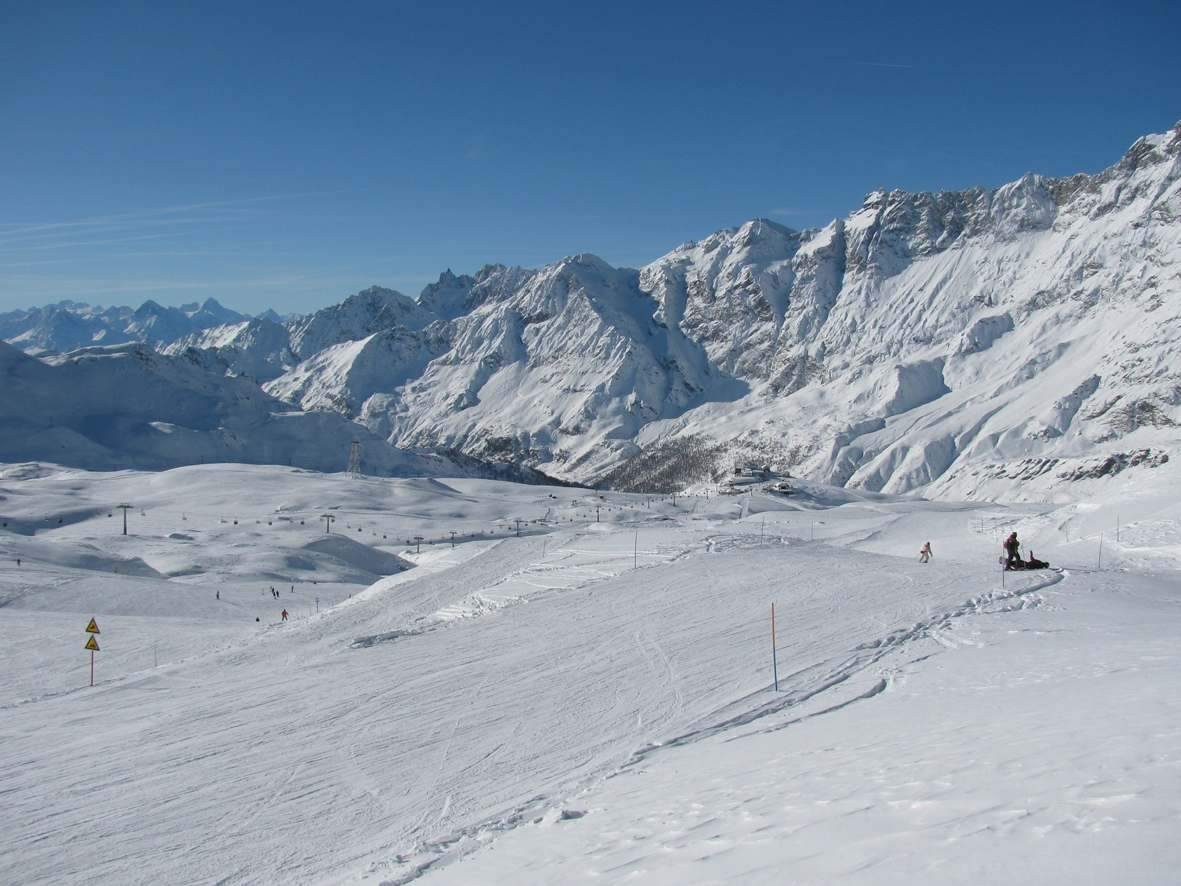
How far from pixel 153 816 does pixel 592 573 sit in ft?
69.1

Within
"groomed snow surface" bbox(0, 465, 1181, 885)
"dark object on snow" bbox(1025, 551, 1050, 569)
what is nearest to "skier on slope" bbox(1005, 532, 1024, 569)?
"dark object on snow" bbox(1025, 551, 1050, 569)

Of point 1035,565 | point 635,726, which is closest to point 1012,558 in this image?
point 1035,565

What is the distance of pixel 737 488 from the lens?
581 feet

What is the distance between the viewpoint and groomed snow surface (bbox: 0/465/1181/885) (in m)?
8.46

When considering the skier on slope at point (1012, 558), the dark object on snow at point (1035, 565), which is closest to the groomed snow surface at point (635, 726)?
the dark object on snow at point (1035, 565)

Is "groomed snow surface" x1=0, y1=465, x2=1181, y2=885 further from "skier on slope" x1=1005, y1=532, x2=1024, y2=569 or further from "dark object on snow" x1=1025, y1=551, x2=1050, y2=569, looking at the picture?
"skier on slope" x1=1005, y1=532, x2=1024, y2=569

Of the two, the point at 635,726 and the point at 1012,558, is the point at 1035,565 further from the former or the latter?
the point at 635,726

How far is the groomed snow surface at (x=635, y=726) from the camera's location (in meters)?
8.46

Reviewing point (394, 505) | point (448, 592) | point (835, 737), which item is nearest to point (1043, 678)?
point (835, 737)

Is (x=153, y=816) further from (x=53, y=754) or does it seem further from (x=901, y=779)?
(x=901, y=779)

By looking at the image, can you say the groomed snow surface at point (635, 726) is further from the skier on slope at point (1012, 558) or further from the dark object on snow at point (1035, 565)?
the skier on slope at point (1012, 558)

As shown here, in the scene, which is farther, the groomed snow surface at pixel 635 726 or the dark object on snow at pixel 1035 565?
the dark object on snow at pixel 1035 565

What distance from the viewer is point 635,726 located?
16.4m

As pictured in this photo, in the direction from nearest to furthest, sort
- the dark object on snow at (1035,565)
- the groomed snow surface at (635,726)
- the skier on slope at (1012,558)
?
the groomed snow surface at (635,726) < the skier on slope at (1012,558) < the dark object on snow at (1035,565)
